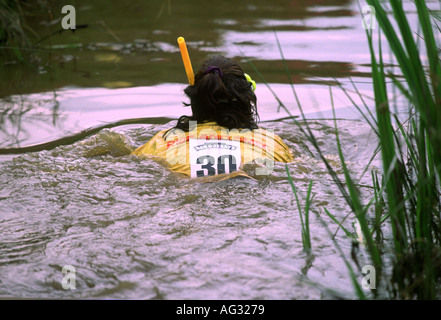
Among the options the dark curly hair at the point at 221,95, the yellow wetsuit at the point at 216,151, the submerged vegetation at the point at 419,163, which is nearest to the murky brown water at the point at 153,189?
the yellow wetsuit at the point at 216,151

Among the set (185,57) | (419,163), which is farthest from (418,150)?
(185,57)

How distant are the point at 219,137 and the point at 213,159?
18 cm

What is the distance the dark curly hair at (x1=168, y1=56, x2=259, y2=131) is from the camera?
11.6ft

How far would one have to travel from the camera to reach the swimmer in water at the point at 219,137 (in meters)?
3.31

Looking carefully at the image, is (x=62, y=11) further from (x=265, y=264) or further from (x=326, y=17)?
(x=265, y=264)

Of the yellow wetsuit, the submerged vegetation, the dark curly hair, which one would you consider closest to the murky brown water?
the yellow wetsuit

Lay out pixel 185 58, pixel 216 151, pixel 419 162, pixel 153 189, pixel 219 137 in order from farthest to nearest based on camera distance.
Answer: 1. pixel 185 58
2. pixel 219 137
3. pixel 216 151
4. pixel 153 189
5. pixel 419 162

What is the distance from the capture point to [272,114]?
4.84 m

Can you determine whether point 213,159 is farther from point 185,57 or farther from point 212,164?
point 185,57

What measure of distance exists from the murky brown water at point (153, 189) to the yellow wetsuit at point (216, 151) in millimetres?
82

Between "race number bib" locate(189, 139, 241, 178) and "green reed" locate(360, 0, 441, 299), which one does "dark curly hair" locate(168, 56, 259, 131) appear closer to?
"race number bib" locate(189, 139, 241, 178)

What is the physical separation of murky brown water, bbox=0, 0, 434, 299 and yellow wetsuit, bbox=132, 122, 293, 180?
82mm

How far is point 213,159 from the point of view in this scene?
329 cm
